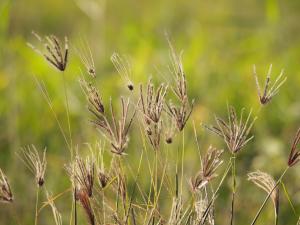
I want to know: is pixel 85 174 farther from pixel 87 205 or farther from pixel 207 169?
pixel 207 169

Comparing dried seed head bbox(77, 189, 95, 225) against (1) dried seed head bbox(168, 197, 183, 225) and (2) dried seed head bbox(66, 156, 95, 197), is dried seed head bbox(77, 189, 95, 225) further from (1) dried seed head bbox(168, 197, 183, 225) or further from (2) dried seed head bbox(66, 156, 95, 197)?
(1) dried seed head bbox(168, 197, 183, 225)

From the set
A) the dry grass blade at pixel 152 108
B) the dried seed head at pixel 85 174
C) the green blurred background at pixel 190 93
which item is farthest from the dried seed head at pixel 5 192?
the green blurred background at pixel 190 93

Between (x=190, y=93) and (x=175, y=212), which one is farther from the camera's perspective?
(x=190, y=93)

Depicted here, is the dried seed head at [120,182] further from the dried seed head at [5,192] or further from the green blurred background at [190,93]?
the green blurred background at [190,93]

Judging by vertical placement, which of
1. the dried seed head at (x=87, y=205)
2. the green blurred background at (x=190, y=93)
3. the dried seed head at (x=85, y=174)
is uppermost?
the green blurred background at (x=190, y=93)

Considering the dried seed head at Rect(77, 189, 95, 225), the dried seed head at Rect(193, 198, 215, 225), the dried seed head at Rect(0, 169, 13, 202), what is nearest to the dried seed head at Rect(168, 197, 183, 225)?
the dried seed head at Rect(193, 198, 215, 225)

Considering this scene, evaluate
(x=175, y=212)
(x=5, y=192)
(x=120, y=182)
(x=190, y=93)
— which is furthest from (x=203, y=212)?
(x=190, y=93)

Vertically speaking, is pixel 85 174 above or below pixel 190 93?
below

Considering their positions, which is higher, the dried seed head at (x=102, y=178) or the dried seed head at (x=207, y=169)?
the dried seed head at (x=207, y=169)

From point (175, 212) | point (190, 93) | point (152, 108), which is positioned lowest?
point (175, 212)

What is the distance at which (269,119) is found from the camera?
3330mm

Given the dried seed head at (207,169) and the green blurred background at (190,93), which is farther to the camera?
the green blurred background at (190,93)

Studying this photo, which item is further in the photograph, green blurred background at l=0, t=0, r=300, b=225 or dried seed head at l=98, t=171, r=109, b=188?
green blurred background at l=0, t=0, r=300, b=225

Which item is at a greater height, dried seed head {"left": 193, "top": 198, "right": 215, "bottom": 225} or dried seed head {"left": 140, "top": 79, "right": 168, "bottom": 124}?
dried seed head {"left": 140, "top": 79, "right": 168, "bottom": 124}
